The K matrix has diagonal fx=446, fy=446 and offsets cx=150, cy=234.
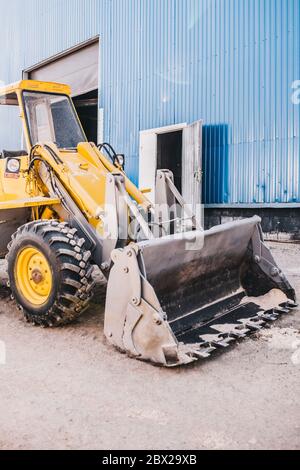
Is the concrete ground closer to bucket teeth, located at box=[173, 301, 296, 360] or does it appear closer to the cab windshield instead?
bucket teeth, located at box=[173, 301, 296, 360]

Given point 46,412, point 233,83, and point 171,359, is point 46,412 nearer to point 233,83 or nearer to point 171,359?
point 171,359

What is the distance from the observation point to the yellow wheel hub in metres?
4.22

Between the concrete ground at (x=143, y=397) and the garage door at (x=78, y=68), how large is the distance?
10312 mm

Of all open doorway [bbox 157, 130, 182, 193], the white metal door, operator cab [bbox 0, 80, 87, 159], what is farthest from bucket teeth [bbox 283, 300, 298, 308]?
open doorway [bbox 157, 130, 182, 193]

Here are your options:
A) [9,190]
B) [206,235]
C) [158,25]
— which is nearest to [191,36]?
[158,25]

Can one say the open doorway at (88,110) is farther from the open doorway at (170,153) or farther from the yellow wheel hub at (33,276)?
the yellow wheel hub at (33,276)

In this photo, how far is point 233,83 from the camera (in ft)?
29.7

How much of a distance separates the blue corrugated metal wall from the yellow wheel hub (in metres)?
5.43

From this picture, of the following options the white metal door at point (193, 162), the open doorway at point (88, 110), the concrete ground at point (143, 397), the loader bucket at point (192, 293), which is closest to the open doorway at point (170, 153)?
the white metal door at point (193, 162)

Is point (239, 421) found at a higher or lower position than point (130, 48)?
lower

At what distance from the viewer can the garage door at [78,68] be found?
12.7 metres

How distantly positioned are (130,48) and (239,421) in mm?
10486

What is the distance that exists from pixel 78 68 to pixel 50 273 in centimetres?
1069

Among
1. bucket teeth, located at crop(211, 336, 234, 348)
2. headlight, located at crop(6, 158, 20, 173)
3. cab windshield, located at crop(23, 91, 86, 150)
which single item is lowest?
bucket teeth, located at crop(211, 336, 234, 348)
